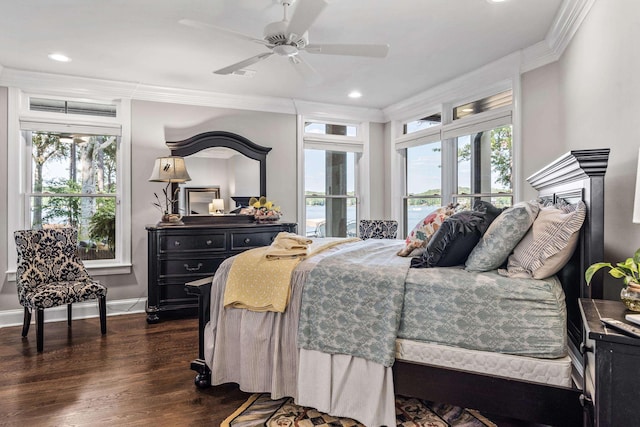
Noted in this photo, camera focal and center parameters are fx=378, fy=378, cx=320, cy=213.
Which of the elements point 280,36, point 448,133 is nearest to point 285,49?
point 280,36

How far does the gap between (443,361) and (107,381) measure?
223 cm

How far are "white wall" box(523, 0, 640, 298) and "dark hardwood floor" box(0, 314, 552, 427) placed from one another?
124 centimetres

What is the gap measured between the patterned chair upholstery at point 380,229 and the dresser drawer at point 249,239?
1251 mm

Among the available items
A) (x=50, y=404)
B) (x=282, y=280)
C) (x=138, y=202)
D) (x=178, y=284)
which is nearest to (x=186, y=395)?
(x=50, y=404)

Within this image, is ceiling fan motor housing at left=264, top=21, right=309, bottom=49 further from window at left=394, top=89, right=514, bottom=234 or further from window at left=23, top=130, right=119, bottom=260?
window at left=23, top=130, right=119, bottom=260

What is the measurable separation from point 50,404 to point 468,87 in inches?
178

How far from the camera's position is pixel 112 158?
4438 millimetres

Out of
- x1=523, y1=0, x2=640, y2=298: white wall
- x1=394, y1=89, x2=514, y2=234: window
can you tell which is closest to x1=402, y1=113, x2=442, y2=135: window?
x1=394, y1=89, x2=514, y2=234: window

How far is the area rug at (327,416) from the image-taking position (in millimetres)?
2045

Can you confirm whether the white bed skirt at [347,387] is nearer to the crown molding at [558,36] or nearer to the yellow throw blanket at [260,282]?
the yellow throw blanket at [260,282]

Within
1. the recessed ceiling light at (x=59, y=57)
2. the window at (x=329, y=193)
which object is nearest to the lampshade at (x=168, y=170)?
the recessed ceiling light at (x=59, y=57)

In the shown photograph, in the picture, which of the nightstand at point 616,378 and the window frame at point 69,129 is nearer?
the nightstand at point 616,378

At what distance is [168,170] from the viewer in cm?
421

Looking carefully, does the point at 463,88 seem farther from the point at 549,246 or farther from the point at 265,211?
the point at 549,246
